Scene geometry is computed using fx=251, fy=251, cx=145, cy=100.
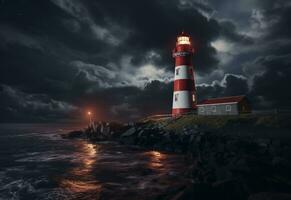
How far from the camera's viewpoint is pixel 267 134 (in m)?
27.0

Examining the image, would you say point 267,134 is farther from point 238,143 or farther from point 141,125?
point 141,125

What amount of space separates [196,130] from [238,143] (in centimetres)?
1101

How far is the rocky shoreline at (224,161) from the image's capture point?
10.6m

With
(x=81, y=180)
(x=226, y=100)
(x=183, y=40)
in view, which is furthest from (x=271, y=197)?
(x=183, y=40)

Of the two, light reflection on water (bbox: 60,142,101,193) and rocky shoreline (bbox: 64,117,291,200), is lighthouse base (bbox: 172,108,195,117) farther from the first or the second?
light reflection on water (bbox: 60,142,101,193)

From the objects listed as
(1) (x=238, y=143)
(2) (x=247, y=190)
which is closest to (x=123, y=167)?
(1) (x=238, y=143)

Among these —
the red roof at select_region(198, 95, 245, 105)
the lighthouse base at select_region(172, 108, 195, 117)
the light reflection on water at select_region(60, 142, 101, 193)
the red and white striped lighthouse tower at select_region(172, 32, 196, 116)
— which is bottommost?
the light reflection on water at select_region(60, 142, 101, 193)

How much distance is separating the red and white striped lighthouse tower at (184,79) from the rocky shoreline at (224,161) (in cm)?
489

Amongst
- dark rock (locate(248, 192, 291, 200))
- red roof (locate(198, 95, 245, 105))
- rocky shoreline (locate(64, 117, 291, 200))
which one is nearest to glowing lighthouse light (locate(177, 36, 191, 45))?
red roof (locate(198, 95, 245, 105))

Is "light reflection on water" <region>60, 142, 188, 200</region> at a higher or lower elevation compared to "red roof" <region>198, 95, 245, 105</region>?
lower

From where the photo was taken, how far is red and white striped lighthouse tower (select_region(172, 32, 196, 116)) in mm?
42562

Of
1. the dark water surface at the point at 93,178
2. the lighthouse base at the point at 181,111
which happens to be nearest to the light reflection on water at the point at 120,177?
the dark water surface at the point at 93,178

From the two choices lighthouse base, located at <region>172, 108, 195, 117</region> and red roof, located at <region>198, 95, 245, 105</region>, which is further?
lighthouse base, located at <region>172, 108, 195, 117</region>

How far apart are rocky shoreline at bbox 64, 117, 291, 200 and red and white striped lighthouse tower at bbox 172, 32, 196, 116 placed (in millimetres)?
4890
